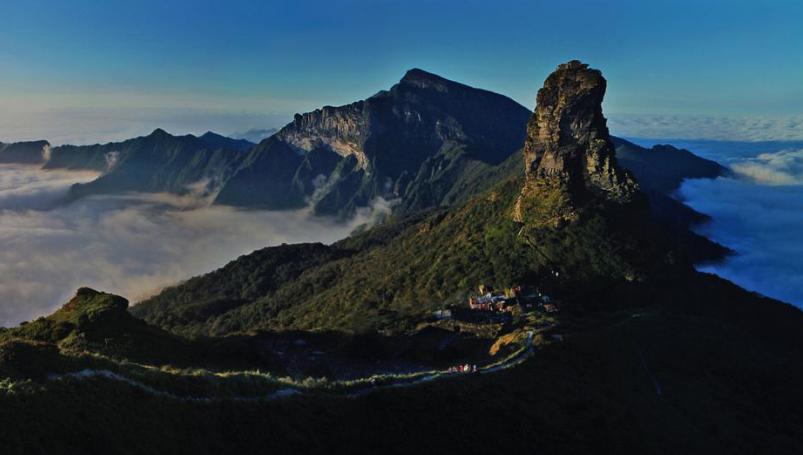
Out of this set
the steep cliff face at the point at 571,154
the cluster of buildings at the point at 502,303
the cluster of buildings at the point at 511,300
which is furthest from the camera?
the steep cliff face at the point at 571,154

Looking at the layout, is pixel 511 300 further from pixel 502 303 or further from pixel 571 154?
pixel 571 154

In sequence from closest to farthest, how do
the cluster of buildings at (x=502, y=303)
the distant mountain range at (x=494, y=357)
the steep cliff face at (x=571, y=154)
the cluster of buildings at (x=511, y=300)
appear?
1. the distant mountain range at (x=494, y=357)
2. the cluster of buildings at (x=502, y=303)
3. the cluster of buildings at (x=511, y=300)
4. the steep cliff face at (x=571, y=154)

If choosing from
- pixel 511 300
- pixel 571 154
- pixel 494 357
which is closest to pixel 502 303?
pixel 511 300

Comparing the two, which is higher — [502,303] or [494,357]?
[494,357]

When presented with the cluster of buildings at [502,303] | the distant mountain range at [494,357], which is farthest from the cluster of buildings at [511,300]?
the distant mountain range at [494,357]

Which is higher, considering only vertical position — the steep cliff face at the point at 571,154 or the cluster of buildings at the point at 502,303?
the steep cliff face at the point at 571,154

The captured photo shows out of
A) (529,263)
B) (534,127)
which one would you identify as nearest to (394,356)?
(529,263)

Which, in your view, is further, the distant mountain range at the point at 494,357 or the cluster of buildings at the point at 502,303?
the cluster of buildings at the point at 502,303

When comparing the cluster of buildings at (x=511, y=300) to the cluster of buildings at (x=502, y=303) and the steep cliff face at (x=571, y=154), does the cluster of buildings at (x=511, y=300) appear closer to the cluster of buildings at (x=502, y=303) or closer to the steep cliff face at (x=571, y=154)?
the cluster of buildings at (x=502, y=303)

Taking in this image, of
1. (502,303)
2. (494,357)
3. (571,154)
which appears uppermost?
(571,154)
